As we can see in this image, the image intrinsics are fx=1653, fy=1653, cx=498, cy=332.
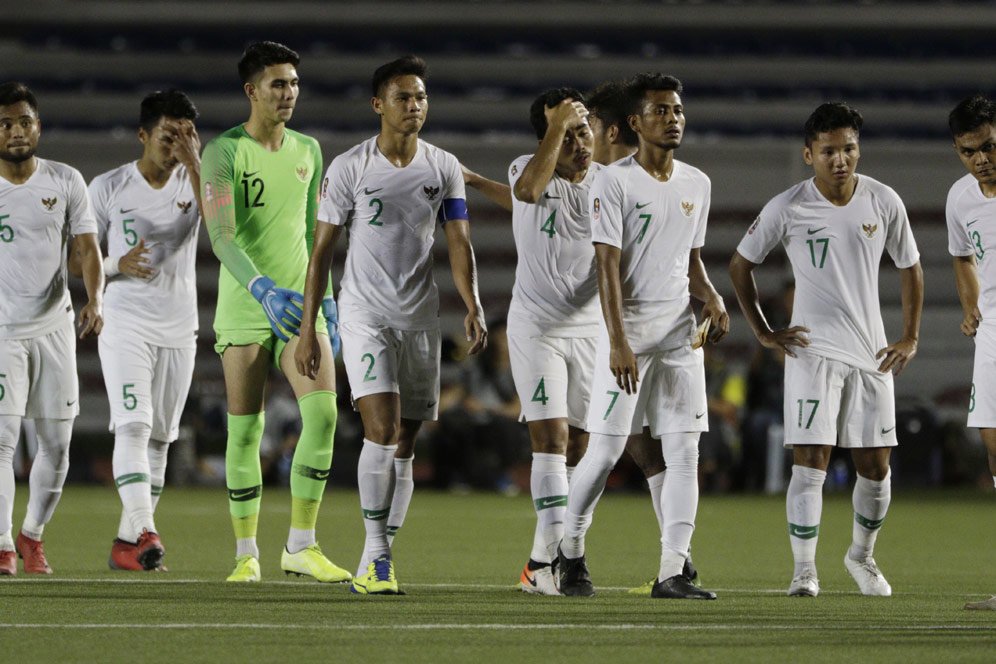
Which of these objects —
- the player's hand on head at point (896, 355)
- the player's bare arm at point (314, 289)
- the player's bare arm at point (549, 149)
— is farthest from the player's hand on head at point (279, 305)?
the player's hand on head at point (896, 355)

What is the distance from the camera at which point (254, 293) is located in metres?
6.75

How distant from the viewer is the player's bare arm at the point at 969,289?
697 centimetres

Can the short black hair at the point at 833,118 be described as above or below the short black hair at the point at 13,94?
below

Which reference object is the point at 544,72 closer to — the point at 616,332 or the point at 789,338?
the point at 789,338

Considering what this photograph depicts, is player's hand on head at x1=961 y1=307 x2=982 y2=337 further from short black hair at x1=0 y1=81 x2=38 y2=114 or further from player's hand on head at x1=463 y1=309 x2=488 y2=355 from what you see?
short black hair at x1=0 y1=81 x2=38 y2=114

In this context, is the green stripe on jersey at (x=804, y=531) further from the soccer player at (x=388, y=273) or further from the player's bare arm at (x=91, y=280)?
the player's bare arm at (x=91, y=280)

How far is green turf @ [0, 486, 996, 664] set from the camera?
4.95m

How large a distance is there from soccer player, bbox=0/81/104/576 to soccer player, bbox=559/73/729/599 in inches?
101

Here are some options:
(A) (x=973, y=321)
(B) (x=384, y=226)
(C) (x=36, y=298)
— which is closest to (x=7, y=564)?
(C) (x=36, y=298)

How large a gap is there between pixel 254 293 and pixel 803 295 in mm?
2320

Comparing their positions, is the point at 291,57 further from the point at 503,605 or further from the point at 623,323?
the point at 503,605

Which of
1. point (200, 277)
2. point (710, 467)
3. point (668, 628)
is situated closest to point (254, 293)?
point (668, 628)

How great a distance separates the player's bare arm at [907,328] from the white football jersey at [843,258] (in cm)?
5

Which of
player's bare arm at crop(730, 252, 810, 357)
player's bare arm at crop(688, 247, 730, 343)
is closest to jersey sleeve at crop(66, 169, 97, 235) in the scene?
player's bare arm at crop(688, 247, 730, 343)
